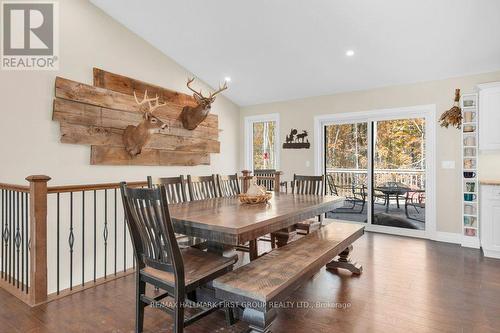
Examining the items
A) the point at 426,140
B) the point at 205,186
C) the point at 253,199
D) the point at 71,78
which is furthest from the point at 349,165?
the point at 71,78

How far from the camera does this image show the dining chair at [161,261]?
74.7 inches

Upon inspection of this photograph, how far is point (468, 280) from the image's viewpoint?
3.21 m

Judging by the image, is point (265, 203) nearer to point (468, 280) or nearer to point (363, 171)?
point (468, 280)

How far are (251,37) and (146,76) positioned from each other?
71.2 inches

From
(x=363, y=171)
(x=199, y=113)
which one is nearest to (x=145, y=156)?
(x=199, y=113)

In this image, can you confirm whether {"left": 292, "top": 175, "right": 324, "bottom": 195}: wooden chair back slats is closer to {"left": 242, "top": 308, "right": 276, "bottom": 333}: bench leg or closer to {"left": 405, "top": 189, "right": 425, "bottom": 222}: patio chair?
{"left": 405, "top": 189, "right": 425, "bottom": 222}: patio chair

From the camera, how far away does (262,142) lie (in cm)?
679

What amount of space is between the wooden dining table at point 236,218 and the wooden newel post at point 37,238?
43.8 inches

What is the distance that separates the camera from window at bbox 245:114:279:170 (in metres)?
6.56

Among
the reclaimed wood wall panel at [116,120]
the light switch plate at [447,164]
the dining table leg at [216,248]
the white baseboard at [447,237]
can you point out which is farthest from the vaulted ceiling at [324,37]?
the dining table leg at [216,248]

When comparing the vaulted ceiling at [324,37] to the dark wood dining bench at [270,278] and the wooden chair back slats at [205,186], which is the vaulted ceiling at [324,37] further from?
the dark wood dining bench at [270,278]

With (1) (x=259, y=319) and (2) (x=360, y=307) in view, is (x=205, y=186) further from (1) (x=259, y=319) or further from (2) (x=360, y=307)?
(1) (x=259, y=319)

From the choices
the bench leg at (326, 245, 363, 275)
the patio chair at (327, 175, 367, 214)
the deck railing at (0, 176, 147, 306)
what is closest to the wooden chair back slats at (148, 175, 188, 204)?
the deck railing at (0, 176, 147, 306)

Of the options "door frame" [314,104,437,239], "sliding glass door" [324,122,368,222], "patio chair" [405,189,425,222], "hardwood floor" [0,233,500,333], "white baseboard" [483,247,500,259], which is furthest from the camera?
"sliding glass door" [324,122,368,222]
